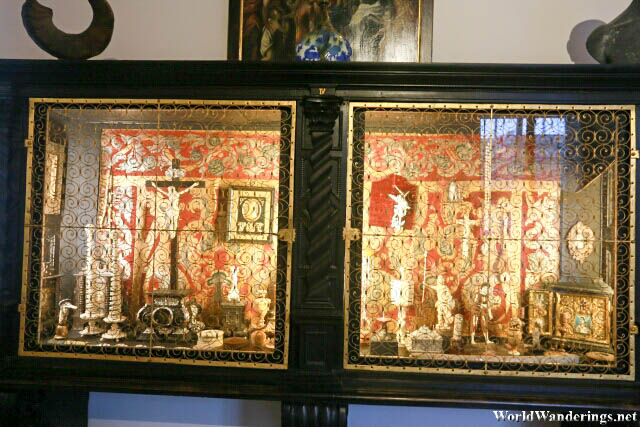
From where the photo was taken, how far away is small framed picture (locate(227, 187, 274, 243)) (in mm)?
2240

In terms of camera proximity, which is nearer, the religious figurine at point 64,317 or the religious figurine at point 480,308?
the religious figurine at point 480,308

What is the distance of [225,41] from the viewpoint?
9.27 ft

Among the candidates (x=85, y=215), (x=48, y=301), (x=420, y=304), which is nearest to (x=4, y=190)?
(x=85, y=215)

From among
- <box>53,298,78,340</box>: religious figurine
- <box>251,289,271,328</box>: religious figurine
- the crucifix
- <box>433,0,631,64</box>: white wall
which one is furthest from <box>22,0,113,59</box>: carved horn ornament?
<box>433,0,631,64</box>: white wall

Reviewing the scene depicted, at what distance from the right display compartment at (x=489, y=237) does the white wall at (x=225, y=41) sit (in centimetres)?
66

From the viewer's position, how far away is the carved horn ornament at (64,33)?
223 cm

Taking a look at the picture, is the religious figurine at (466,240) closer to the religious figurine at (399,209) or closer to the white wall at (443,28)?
the religious figurine at (399,209)

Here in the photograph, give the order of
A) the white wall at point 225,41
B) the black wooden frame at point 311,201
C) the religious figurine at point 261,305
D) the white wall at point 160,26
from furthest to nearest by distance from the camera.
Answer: the white wall at point 160,26, the white wall at point 225,41, the religious figurine at point 261,305, the black wooden frame at point 311,201

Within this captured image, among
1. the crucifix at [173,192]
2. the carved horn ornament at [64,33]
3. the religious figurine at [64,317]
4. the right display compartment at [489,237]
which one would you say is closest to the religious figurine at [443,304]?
the right display compartment at [489,237]

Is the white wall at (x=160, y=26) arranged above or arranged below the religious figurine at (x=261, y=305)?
above

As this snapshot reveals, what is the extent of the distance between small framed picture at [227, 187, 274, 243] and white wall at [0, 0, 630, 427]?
106 cm

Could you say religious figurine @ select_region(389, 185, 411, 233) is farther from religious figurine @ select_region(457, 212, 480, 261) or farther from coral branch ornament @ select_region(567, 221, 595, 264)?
coral branch ornament @ select_region(567, 221, 595, 264)

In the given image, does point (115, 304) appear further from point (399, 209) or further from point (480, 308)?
point (480, 308)

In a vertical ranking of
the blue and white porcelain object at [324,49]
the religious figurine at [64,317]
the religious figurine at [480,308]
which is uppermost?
the blue and white porcelain object at [324,49]
